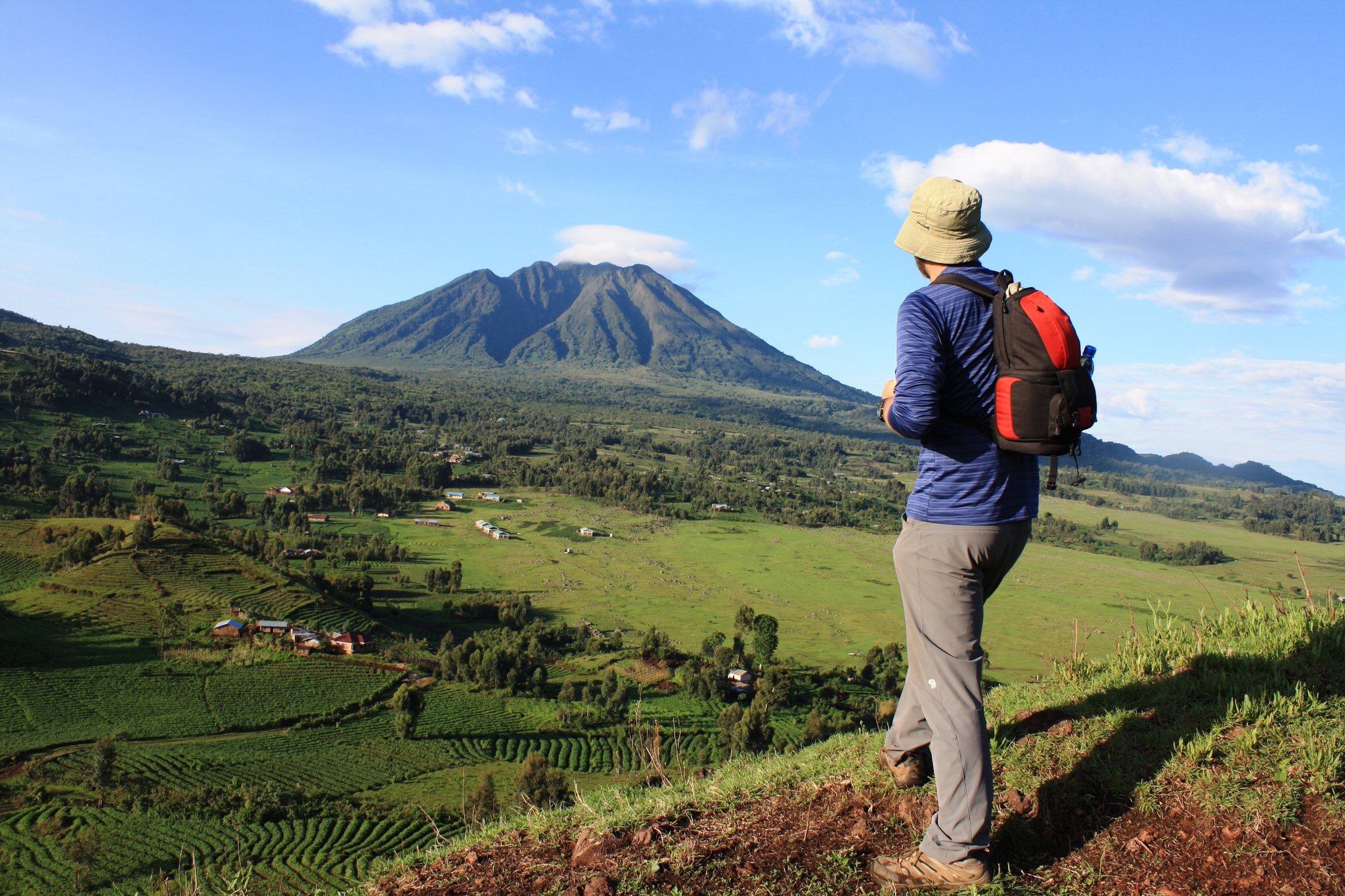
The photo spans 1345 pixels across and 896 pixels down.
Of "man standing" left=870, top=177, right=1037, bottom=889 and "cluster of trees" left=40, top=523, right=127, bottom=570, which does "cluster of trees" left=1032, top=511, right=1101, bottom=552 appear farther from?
"man standing" left=870, top=177, right=1037, bottom=889

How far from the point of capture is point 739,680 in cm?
3709

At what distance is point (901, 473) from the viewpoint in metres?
134

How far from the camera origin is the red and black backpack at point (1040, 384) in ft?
8.84

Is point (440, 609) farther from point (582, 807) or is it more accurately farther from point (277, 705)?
point (582, 807)

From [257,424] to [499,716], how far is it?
298ft

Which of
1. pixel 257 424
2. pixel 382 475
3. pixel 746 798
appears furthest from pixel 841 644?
pixel 257 424

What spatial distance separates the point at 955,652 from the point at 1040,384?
1046 mm

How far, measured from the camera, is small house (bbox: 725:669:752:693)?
36625 mm

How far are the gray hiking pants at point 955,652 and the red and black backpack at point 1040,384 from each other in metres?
0.35

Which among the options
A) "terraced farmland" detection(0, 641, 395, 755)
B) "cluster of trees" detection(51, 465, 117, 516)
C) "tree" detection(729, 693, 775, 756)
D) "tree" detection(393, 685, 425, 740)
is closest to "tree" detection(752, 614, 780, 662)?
"tree" detection(729, 693, 775, 756)

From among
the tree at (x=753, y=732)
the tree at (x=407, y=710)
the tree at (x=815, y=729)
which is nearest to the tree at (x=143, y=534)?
the tree at (x=407, y=710)

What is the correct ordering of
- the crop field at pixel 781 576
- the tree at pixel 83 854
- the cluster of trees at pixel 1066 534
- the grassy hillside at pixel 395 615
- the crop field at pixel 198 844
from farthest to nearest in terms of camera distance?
the cluster of trees at pixel 1066 534, the crop field at pixel 781 576, the grassy hillside at pixel 395 615, the crop field at pixel 198 844, the tree at pixel 83 854

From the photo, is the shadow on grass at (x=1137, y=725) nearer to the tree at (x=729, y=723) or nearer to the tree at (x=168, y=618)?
the tree at (x=729, y=723)

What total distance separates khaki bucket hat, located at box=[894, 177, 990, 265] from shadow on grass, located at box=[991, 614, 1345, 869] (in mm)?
2335
